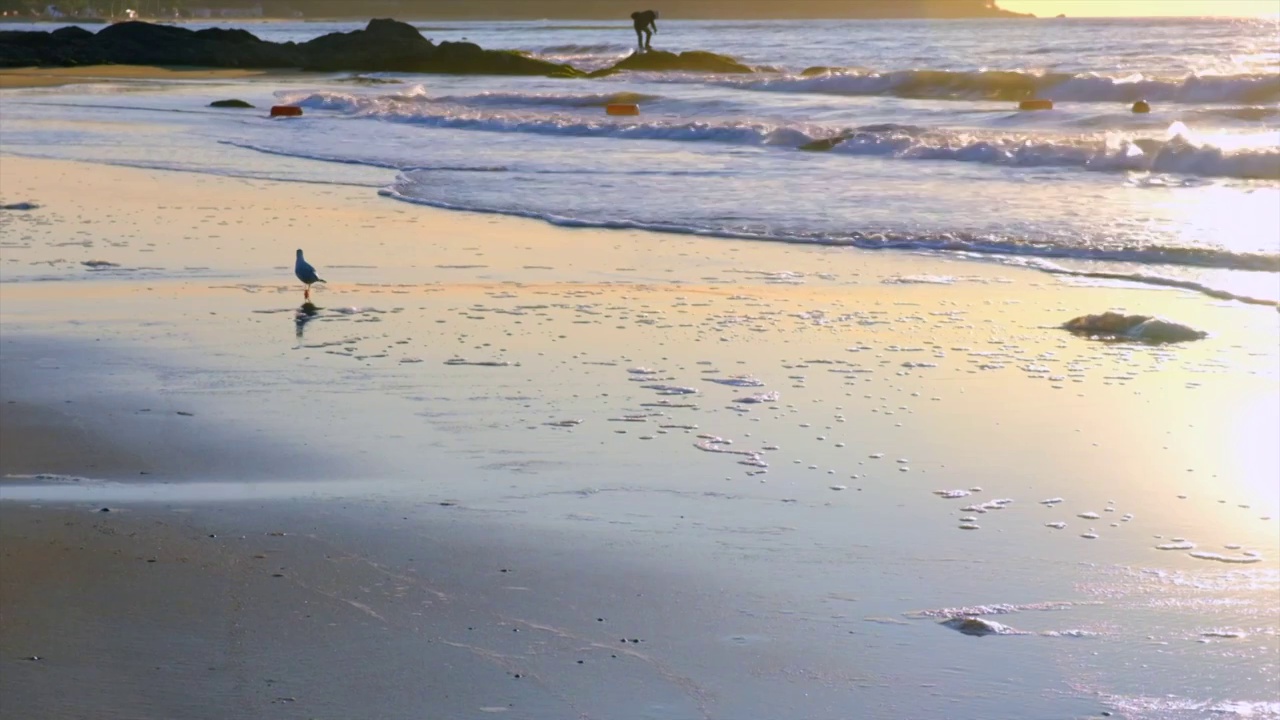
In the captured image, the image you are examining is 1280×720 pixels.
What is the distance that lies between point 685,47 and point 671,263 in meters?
57.5

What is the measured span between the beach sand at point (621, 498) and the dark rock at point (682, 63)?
32952mm

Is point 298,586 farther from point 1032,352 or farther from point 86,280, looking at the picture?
point 86,280

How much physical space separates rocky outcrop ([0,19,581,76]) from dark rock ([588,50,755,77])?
3.01m

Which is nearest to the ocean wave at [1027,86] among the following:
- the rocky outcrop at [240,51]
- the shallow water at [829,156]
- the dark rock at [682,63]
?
the shallow water at [829,156]

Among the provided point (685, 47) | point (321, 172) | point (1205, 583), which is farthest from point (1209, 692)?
point (685, 47)

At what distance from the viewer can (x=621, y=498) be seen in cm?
437

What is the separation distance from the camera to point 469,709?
117 inches

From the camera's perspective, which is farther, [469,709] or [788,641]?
[788,641]

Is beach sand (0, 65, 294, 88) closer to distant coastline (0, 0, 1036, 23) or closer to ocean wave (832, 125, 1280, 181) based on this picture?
ocean wave (832, 125, 1280, 181)

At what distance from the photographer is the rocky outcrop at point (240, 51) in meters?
45.1

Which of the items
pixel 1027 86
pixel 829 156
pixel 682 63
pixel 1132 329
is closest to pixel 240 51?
pixel 682 63

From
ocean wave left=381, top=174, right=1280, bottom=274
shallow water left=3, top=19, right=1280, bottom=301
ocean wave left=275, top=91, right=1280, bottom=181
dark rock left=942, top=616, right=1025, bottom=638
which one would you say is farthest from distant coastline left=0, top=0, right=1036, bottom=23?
dark rock left=942, top=616, right=1025, bottom=638

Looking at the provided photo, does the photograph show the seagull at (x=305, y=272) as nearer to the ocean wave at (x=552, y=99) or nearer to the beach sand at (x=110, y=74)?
the ocean wave at (x=552, y=99)

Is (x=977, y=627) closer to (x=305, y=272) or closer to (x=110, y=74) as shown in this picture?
(x=305, y=272)
